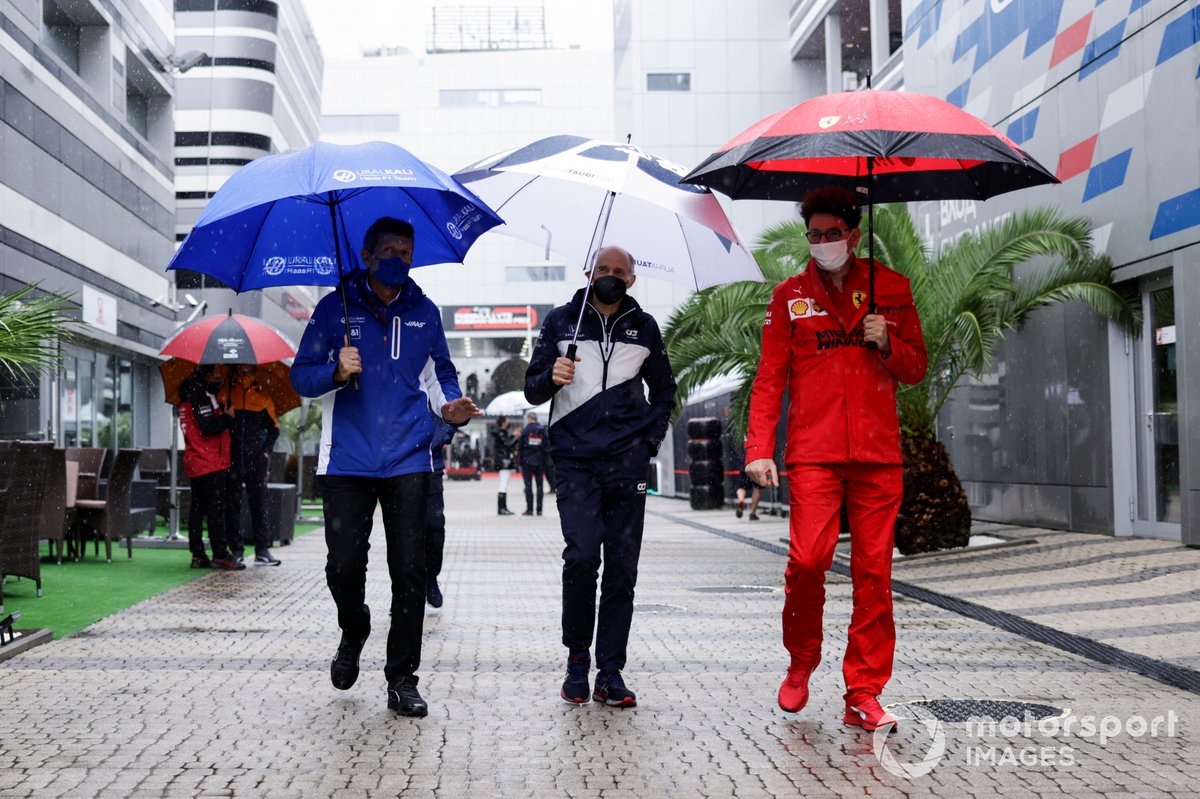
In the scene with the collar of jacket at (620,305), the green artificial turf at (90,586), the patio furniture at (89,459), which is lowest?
the green artificial turf at (90,586)

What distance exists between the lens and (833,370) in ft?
17.6

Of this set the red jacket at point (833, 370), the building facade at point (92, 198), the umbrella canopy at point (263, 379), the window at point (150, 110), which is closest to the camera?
the red jacket at point (833, 370)

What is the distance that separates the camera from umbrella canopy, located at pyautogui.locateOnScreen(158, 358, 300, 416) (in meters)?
12.0

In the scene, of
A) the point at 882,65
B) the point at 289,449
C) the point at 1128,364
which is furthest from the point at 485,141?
the point at 1128,364

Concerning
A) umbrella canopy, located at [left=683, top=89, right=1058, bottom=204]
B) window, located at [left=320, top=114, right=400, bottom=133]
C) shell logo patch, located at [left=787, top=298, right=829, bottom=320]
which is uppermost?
window, located at [left=320, top=114, right=400, bottom=133]

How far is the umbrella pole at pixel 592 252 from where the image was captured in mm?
5660

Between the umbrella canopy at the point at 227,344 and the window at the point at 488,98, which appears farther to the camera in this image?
the window at the point at 488,98

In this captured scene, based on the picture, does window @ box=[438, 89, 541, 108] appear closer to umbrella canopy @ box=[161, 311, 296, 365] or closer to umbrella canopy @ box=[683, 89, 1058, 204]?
umbrella canopy @ box=[161, 311, 296, 365]

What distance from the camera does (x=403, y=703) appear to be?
556cm

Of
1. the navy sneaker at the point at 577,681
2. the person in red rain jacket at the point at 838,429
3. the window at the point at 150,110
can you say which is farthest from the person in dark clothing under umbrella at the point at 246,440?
the window at the point at 150,110

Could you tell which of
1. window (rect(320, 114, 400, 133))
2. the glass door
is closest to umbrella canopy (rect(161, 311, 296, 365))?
the glass door

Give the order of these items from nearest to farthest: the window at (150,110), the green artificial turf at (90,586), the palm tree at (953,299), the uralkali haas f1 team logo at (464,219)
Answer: the uralkali haas f1 team logo at (464,219) → the green artificial turf at (90,586) → the palm tree at (953,299) → the window at (150,110)

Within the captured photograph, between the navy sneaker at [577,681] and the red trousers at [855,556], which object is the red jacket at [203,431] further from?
the red trousers at [855,556]

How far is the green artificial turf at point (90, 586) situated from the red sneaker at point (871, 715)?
4.80 metres
